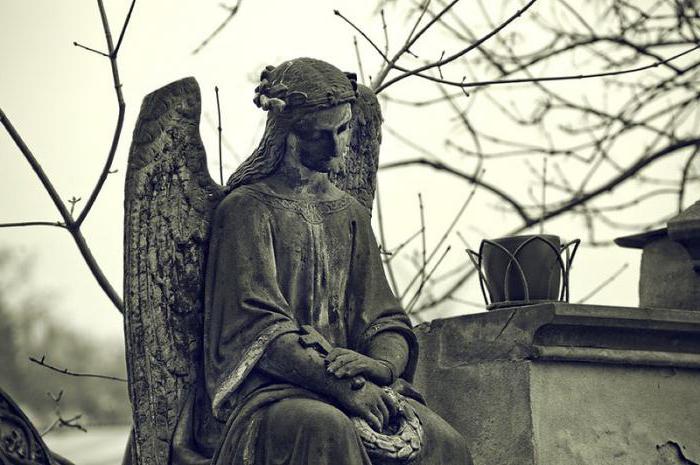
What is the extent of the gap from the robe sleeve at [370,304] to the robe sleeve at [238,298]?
1.02 ft

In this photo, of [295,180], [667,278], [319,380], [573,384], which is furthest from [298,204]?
[667,278]

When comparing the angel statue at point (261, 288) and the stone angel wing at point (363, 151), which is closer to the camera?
the angel statue at point (261, 288)

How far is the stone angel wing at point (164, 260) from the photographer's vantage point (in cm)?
514

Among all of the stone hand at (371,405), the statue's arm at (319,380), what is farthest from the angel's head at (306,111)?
the stone hand at (371,405)

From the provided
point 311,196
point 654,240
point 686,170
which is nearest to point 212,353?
point 311,196

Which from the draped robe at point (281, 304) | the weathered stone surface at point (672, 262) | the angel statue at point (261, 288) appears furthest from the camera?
the weathered stone surface at point (672, 262)

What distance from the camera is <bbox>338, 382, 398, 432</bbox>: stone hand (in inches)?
190

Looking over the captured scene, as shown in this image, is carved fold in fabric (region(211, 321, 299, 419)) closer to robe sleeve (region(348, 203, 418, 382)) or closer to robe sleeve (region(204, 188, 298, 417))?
robe sleeve (region(204, 188, 298, 417))

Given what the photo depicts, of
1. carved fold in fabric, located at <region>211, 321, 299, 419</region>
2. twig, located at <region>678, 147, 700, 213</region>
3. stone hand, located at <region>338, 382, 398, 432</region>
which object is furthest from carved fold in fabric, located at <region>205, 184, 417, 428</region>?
twig, located at <region>678, 147, 700, 213</region>

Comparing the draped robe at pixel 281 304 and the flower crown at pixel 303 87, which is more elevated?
the flower crown at pixel 303 87

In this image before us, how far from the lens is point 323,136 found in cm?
518

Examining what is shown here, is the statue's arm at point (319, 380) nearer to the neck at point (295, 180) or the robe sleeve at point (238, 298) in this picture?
the robe sleeve at point (238, 298)

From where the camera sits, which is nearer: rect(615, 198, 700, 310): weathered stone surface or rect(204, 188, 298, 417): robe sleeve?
rect(204, 188, 298, 417): robe sleeve

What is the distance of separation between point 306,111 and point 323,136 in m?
0.10
